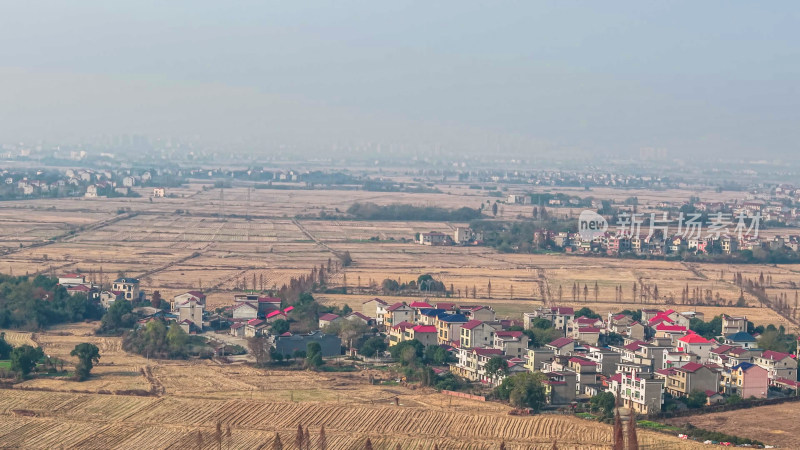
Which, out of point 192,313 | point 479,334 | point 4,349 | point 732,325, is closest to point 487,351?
point 479,334

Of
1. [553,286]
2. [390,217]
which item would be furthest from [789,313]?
[390,217]

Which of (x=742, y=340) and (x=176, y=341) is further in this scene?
(x=742, y=340)

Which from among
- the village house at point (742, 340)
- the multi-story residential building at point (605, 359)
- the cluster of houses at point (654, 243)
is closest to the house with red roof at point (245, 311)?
the multi-story residential building at point (605, 359)

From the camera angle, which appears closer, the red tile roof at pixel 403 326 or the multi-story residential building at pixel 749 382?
the multi-story residential building at pixel 749 382

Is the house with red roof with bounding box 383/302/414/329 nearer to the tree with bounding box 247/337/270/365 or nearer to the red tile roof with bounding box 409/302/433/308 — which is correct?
the red tile roof with bounding box 409/302/433/308

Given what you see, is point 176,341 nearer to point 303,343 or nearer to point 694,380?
point 303,343

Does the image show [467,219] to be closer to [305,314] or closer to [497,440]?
[305,314]

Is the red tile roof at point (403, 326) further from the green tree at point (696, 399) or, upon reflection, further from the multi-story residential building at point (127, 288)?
the multi-story residential building at point (127, 288)
